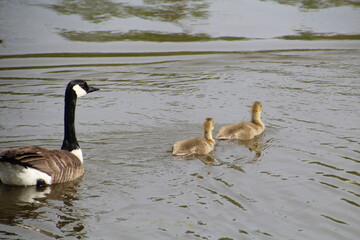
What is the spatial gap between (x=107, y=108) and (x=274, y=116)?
2.85 metres

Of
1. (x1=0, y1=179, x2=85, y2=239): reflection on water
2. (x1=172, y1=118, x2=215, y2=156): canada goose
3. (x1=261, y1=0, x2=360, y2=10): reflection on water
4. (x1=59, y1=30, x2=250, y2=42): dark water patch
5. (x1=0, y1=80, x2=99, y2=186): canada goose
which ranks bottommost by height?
(x1=0, y1=179, x2=85, y2=239): reflection on water

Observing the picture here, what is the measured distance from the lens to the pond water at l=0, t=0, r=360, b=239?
22.7 feet

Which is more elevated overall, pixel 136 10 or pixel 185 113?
pixel 136 10

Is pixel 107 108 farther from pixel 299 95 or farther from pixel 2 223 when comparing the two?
pixel 2 223

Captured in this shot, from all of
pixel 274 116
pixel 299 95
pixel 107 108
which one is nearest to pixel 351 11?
pixel 299 95

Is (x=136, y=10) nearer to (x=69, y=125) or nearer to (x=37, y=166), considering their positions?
(x=69, y=125)

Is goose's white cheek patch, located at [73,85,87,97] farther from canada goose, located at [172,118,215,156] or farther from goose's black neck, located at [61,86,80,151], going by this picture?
canada goose, located at [172,118,215,156]

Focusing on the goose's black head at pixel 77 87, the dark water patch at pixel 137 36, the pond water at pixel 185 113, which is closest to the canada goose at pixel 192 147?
the pond water at pixel 185 113

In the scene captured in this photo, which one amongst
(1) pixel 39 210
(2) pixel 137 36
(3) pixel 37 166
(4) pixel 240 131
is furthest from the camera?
(2) pixel 137 36

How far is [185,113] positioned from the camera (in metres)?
11.0

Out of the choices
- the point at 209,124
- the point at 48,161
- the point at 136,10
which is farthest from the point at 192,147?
the point at 136,10

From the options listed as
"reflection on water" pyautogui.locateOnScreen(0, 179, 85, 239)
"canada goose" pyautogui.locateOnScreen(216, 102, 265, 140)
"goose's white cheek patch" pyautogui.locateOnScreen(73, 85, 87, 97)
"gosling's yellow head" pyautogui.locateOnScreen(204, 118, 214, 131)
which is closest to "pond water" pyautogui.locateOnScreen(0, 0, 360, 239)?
"reflection on water" pyautogui.locateOnScreen(0, 179, 85, 239)

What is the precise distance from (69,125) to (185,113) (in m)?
2.63

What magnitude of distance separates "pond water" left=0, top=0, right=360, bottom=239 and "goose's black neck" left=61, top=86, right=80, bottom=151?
394 millimetres
